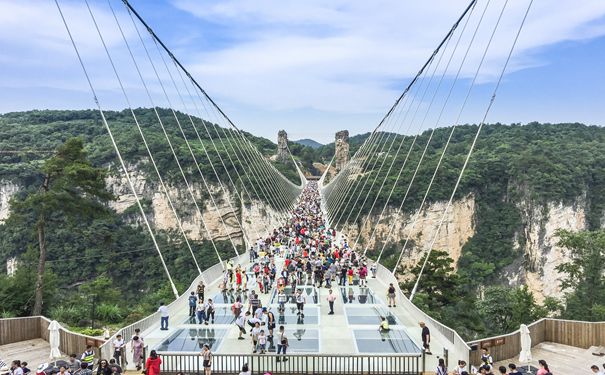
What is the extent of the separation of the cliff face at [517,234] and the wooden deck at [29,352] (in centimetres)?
4468

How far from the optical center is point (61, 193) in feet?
70.6

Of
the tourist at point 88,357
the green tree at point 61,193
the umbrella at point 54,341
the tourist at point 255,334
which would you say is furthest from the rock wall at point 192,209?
the tourist at point 88,357

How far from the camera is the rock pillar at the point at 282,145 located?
130 metres

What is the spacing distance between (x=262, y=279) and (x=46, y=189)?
11046mm

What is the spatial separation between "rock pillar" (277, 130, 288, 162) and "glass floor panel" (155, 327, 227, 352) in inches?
4593

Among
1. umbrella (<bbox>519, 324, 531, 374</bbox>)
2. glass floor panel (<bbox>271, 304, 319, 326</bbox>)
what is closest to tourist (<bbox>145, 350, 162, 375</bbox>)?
glass floor panel (<bbox>271, 304, 319, 326</bbox>)

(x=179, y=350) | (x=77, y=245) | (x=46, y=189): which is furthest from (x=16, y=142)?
(x=179, y=350)

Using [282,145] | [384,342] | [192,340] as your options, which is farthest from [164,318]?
[282,145]

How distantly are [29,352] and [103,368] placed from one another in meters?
4.26

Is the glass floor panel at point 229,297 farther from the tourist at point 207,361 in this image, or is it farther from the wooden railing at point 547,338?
the wooden railing at point 547,338

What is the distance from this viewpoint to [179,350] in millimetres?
10727

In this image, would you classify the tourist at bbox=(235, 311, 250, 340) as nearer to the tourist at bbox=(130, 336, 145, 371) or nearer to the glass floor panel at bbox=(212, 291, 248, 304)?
the tourist at bbox=(130, 336, 145, 371)

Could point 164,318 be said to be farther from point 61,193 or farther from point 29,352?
point 61,193

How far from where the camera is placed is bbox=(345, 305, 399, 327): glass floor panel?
43.5 ft
